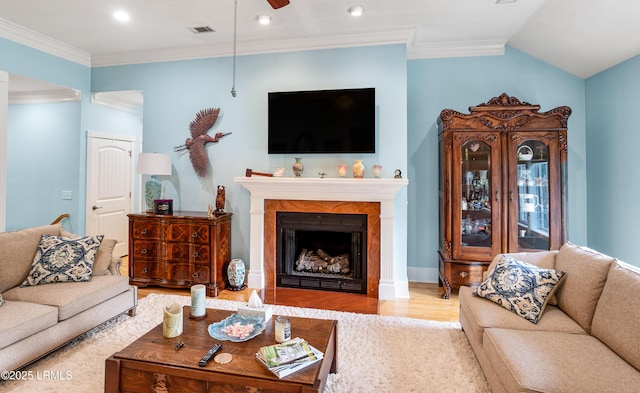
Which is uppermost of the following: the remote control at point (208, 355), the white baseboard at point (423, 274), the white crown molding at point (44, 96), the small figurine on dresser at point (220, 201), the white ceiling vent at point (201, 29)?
the white ceiling vent at point (201, 29)

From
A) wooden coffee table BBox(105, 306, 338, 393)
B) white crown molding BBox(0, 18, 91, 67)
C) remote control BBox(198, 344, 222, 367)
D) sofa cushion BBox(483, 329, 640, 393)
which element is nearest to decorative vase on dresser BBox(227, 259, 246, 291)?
wooden coffee table BBox(105, 306, 338, 393)

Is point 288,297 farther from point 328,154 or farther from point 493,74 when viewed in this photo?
point 493,74

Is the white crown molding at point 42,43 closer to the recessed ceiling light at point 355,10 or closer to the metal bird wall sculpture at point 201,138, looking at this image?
the metal bird wall sculpture at point 201,138

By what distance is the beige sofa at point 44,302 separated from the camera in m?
2.10

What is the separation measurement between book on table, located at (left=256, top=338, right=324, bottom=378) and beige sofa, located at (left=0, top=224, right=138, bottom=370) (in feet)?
5.25

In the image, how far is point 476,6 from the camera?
10.5 feet

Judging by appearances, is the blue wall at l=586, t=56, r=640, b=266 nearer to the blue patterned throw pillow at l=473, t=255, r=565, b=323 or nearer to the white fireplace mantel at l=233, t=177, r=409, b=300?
the blue patterned throw pillow at l=473, t=255, r=565, b=323

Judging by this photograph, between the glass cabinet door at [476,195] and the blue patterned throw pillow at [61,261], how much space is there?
3.57 m

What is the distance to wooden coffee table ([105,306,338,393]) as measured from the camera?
1.57m

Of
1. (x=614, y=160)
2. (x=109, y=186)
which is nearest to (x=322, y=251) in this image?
(x=614, y=160)

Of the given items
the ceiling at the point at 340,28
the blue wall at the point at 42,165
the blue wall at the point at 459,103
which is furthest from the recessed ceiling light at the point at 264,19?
the blue wall at the point at 42,165

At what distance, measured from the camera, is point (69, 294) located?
2.49 m

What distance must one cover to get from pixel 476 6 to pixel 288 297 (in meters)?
3.53

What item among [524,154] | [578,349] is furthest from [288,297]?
[524,154]
